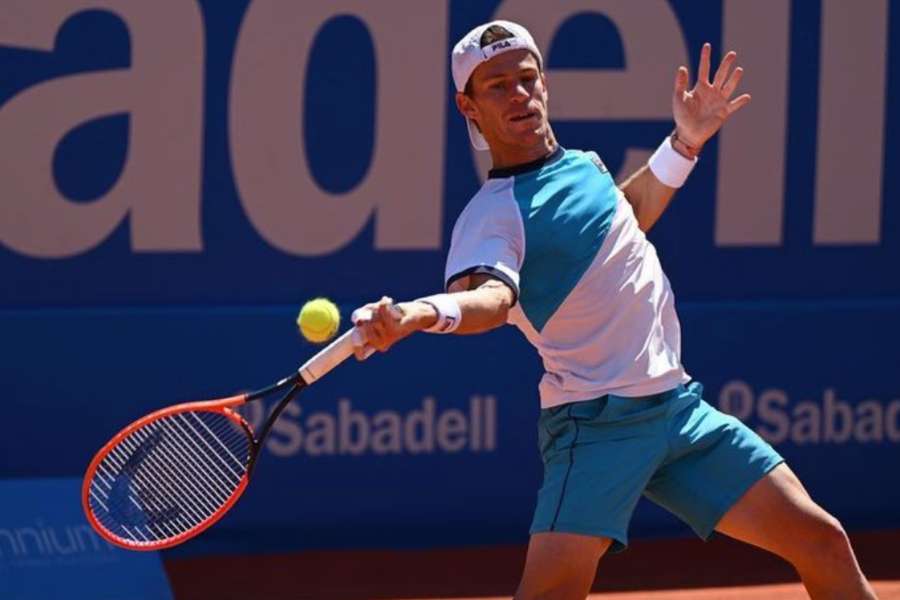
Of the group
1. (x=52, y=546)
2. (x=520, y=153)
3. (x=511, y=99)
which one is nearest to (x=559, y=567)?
(x=520, y=153)

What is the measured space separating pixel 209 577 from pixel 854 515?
2.35m

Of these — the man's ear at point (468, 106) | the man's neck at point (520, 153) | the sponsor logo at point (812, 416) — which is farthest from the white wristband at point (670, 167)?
the sponsor logo at point (812, 416)

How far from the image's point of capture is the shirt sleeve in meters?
3.83

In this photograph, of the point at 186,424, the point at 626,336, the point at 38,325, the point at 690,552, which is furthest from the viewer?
the point at 690,552

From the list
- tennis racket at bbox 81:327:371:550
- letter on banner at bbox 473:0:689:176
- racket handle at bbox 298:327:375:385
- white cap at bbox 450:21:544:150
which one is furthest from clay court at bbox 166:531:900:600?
white cap at bbox 450:21:544:150

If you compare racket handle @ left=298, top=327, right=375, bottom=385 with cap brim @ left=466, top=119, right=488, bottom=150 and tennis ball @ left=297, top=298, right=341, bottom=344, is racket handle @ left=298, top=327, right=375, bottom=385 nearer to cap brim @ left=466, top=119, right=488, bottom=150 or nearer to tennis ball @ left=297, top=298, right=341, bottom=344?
tennis ball @ left=297, top=298, right=341, bottom=344

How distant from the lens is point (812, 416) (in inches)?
262

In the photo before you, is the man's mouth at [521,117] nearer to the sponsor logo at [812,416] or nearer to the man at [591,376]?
the man at [591,376]

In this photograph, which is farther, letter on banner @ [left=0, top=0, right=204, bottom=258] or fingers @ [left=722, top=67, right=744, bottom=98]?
letter on banner @ [left=0, top=0, right=204, bottom=258]

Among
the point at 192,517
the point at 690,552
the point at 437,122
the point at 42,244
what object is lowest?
the point at 690,552

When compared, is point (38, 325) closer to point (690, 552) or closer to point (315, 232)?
point (315, 232)

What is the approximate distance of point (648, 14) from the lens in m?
6.47

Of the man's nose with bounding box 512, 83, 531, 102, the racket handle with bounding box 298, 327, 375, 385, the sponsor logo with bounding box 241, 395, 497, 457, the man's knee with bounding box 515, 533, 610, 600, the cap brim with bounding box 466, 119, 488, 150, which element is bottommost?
the sponsor logo with bounding box 241, 395, 497, 457

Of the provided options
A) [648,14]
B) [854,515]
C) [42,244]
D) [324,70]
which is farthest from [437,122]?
[854,515]
